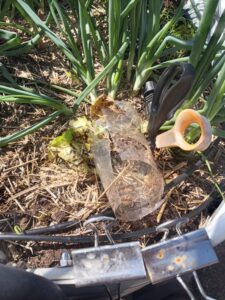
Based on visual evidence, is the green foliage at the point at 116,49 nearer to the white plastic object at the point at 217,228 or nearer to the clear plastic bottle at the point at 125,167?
the clear plastic bottle at the point at 125,167

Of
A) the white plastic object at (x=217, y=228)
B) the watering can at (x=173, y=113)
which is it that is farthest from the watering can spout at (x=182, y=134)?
the white plastic object at (x=217, y=228)

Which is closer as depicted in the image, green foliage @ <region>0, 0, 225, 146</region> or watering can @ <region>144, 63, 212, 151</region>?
watering can @ <region>144, 63, 212, 151</region>

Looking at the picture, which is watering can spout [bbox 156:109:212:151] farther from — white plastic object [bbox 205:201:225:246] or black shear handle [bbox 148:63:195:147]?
white plastic object [bbox 205:201:225:246]

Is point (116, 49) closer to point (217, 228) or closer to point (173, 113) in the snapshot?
point (173, 113)

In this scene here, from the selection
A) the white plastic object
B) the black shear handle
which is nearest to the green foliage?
the black shear handle

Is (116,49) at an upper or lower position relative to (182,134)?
upper


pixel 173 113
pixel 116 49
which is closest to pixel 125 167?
pixel 173 113
